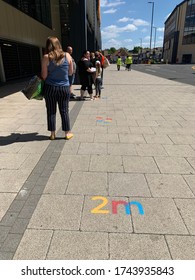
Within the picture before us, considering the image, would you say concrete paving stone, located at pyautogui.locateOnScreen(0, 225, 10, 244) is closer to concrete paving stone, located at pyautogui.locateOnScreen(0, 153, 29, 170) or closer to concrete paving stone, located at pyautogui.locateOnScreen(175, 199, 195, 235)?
concrete paving stone, located at pyautogui.locateOnScreen(0, 153, 29, 170)

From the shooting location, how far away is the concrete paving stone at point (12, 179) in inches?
119

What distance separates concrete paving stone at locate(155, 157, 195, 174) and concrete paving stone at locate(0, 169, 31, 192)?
210 centimetres

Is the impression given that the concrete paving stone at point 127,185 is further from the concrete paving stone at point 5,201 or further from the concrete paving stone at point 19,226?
the concrete paving stone at point 5,201

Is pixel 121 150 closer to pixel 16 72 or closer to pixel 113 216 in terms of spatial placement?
pixel 113 216

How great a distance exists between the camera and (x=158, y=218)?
8.09 ft

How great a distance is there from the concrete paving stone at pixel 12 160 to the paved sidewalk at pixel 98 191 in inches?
0.7

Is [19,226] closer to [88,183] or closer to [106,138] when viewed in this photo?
[88,183]

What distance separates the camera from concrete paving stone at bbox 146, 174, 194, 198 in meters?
2.88

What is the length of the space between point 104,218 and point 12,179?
5.08ft

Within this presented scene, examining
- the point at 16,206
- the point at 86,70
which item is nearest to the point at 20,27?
the point at 86,70

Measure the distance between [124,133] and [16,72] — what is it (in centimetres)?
1262

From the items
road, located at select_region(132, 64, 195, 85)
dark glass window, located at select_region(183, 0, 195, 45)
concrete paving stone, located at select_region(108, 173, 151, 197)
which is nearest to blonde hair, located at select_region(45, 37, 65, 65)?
concrete paving stone, located at select_region(108, 173, 151, 197)
